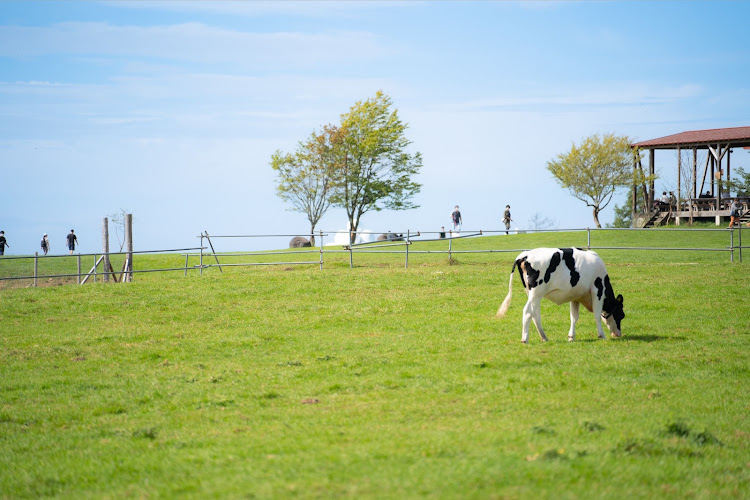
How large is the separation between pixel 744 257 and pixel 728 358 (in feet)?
56.7

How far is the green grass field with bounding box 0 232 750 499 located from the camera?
5.43m

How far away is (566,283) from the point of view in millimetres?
11867

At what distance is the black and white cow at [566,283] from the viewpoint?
1179 centimetres

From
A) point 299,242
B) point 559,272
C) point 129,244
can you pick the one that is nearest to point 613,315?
point 559,272

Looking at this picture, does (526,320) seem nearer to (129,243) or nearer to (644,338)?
(644,338)

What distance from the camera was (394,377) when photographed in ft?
31.5

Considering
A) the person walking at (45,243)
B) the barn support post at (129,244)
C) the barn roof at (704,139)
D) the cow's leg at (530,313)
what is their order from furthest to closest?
the person walking at (45,243) → the barn roof at (704,139) → the barn support post at (129,244) → the cow's leg at (530,313)

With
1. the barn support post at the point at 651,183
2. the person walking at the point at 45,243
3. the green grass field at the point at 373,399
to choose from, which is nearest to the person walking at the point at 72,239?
the person walking at the point at 45,243

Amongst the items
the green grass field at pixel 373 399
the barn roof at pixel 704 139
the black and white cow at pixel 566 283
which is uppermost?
the barn roof at pixel 704 139

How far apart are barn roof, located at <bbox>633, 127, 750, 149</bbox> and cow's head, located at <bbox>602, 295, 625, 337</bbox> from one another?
111 ft

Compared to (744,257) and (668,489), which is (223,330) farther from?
(744,257)

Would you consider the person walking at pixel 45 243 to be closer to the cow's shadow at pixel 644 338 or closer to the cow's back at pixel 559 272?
the cow's back at pixel 559 272

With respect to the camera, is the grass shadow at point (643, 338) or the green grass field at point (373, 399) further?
the grass shadow at point (643, 338)

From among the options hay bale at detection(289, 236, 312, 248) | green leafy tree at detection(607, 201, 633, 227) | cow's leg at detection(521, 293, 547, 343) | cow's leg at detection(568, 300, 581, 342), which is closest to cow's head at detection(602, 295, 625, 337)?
cow's leg at detection(568, 300, 581, 342)
